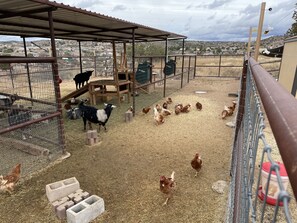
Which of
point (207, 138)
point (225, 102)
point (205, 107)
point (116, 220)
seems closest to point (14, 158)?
point (116, 220)

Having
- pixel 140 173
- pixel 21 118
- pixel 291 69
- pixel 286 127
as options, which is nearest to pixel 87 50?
pixel 291 69

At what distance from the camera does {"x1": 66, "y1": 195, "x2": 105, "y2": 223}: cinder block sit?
256cm

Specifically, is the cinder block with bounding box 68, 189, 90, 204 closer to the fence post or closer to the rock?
the rock

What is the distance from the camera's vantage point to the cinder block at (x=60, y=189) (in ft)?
9.71

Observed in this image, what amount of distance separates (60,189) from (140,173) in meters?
1.32

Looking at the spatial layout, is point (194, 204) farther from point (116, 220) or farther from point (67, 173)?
point (67, 173)

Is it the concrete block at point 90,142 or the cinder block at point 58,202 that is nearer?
the cinder block at point 58,202

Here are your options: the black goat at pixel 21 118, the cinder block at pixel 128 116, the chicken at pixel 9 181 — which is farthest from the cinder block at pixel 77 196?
the cinder block at pixel 128 116

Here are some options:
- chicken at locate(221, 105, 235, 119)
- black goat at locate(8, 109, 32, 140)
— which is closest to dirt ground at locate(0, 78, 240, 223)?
chicken at locate(221, 105, 235, 119)

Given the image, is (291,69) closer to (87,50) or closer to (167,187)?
(167,187)

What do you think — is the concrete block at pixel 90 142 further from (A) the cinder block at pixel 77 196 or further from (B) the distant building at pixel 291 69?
(B) the distant building at pixel 291 69

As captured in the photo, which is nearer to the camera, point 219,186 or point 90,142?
point 219,186

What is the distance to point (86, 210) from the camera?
2639 millimetres

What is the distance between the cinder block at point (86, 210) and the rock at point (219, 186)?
1.68 metres
